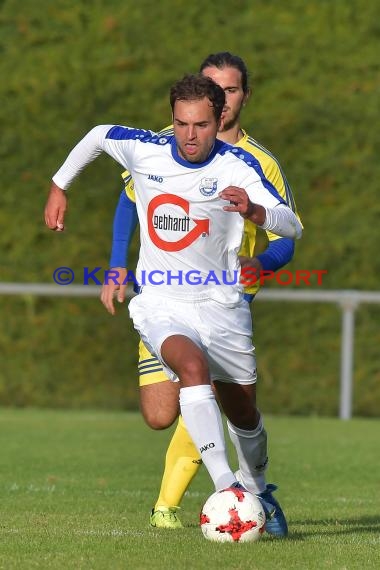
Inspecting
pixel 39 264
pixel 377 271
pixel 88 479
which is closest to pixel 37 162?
pixel 39 264

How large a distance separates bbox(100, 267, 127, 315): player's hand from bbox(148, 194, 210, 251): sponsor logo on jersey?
0.53 meters

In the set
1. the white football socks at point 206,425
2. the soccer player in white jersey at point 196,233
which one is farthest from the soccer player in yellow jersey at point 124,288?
the white football socks at point 206,425

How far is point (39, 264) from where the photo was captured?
1437 cm

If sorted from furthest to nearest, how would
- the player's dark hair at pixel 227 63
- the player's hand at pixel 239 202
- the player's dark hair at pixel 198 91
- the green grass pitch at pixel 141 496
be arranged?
the player's dark hair at pixel 227 63
the player's dark hair at pixel 198 91
the player's hand at pixel 239 202
the green grass pitch at pixel 141 496

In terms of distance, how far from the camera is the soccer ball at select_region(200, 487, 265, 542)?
5535 millimetres

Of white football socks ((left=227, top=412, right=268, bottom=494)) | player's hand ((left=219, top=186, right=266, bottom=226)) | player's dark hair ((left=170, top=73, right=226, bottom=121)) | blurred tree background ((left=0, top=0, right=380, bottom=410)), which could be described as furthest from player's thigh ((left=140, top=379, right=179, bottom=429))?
blurred tree background ((left=0, top=0, right=380, bottom=410))

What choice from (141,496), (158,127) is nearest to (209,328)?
(141,496)

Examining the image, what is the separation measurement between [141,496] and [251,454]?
4.85 ft

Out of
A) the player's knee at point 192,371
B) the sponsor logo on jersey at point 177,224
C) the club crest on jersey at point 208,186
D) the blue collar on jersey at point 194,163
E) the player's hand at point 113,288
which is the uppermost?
the blue collar on jersey at point 194,163

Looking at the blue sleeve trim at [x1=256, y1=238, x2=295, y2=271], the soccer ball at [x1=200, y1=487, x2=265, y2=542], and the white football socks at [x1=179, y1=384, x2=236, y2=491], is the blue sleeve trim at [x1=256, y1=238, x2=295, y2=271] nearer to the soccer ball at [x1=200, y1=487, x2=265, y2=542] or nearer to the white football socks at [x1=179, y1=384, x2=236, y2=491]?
the white football socks at [x1=179, y1=384, x2=236, y2=491]

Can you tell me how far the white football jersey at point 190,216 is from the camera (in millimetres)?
6285

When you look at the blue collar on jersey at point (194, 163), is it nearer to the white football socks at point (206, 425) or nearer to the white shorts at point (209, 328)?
the white shorts at point (209, 328)

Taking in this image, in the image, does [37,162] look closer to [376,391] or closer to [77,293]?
[77,293]

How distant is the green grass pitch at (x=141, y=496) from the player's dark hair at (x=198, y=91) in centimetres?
204
